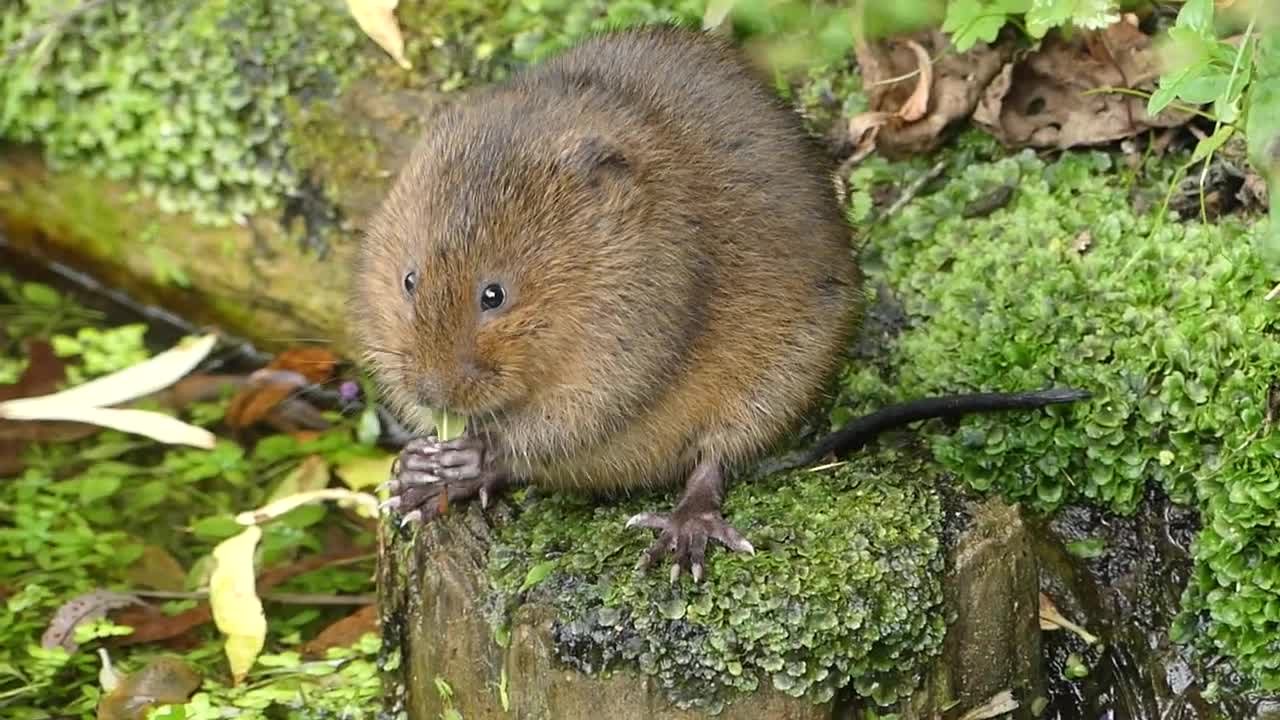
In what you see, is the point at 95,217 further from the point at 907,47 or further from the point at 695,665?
the point at 695,665

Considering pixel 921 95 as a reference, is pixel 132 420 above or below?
below

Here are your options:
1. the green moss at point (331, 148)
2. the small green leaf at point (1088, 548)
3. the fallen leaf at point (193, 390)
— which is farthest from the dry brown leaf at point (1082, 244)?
the fallen leaf at point (193, 390)

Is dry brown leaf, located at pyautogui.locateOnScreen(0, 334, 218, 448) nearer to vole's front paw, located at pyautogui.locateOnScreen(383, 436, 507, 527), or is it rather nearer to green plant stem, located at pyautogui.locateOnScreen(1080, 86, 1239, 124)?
vole's front paw, located at pyautogui.locateOnScreen(383, 436, 507, 527)

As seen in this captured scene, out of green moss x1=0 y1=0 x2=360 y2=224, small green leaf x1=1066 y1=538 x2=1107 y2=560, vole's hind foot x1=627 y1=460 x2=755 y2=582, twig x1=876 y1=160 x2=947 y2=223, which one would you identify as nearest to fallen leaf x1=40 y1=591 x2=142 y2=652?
green moss x1=0 y1=0 x2=360 y2=224

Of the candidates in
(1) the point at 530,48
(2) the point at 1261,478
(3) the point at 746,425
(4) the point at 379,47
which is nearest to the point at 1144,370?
(2) the point at 1261,478

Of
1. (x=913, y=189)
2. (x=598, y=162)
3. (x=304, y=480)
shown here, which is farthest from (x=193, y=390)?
(x=598, y=162)

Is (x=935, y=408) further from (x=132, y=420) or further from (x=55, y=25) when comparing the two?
(x=55, y=25)

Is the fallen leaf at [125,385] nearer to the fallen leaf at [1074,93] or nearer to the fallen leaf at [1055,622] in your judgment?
the fallen leaf at [1074,93]
